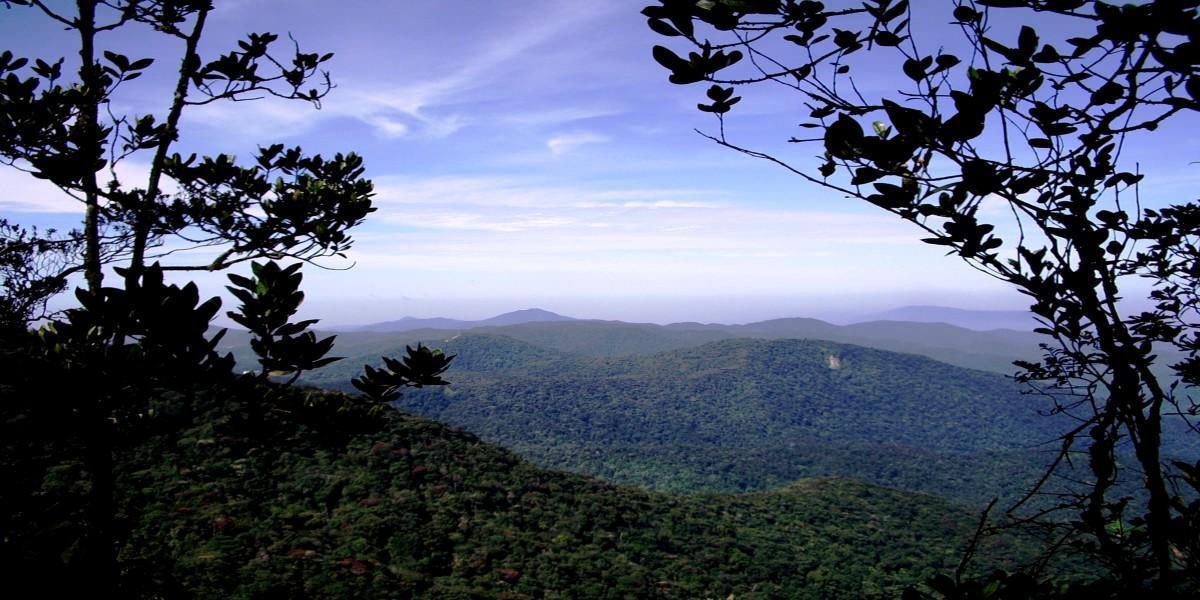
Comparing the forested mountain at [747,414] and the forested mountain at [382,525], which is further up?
the forested mountain at [382,525]

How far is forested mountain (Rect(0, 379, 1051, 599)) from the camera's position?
3844 mm

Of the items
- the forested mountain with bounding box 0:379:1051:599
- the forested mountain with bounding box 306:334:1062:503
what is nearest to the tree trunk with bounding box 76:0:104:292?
the forested mountain with bounding box 0:379:1051:599

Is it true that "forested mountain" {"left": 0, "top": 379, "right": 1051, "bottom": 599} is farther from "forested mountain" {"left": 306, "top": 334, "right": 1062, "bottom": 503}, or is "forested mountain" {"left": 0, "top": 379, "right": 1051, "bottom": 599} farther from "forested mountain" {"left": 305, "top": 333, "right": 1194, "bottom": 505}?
"forested mountain" {"left": 305, "top": 333, "right": 1194, "bottom": 505}

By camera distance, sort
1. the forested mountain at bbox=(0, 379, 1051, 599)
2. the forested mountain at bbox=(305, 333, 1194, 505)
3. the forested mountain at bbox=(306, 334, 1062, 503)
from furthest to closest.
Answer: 1. the forested mountain at bbox=(306, 334, 1062, 503)
2. the forested mountain at bbox=(305, 333, 1194, 505)
3. the forested mountain at bbox=(0, 379, 1051, 599)

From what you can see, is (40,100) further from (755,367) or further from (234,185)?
(755,367)

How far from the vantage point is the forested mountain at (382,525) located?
384 cm

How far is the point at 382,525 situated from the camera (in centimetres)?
1466

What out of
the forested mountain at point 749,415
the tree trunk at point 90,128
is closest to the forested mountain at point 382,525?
the tree trunk at point 90,128

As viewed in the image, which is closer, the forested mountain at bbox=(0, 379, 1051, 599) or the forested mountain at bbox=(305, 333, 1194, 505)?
the forested mountain at bbox=(0, 379, 1051, 599)

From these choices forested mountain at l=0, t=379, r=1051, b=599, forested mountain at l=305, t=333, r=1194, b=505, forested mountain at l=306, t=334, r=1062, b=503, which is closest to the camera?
forested mountain at l=0, t=379, r=1051, b=599

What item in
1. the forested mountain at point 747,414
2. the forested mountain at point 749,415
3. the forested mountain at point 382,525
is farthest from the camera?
the forested mountain at point 747,414

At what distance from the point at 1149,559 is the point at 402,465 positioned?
19.4m

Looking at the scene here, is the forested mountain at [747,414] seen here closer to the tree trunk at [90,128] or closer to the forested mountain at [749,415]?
the forested mountain at [749,415]

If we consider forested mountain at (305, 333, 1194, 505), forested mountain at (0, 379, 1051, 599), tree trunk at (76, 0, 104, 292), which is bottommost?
forested mountain at (305, 333, 1194, 505)
